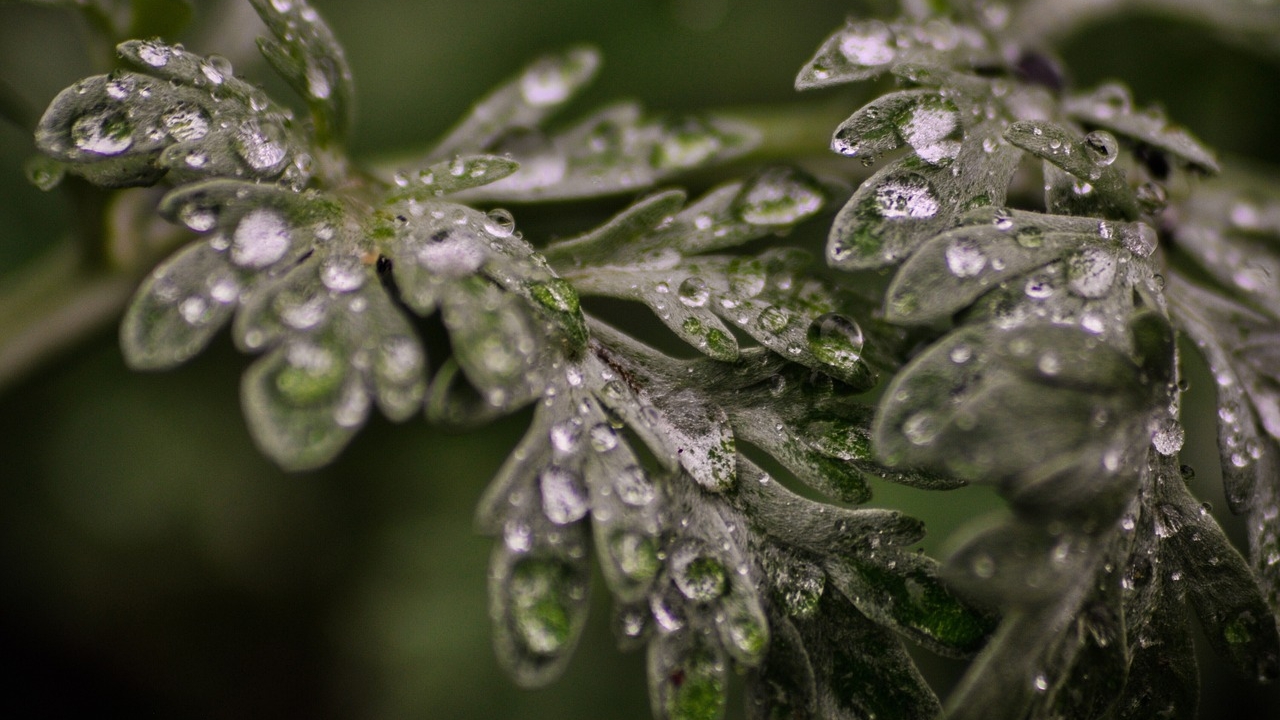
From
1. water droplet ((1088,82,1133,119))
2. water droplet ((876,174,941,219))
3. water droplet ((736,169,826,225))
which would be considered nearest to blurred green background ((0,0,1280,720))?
water droplet ((1088,82,1133,119))

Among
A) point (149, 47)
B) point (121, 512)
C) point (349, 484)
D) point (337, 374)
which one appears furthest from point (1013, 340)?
point (121, 512)

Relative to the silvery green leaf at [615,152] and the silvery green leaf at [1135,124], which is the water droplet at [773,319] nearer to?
the silvery green leaf at [615,152]

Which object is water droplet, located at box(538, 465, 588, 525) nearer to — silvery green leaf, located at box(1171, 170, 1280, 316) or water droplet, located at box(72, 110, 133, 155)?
water droplet, located at box(72, 110, 133, 155)

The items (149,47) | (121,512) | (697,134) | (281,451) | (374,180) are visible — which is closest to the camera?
(281,451)

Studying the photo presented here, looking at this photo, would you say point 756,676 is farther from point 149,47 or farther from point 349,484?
point 349,484

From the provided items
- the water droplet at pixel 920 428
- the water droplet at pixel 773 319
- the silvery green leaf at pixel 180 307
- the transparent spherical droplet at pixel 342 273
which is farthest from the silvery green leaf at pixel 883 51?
the silvery green leaf at pixel 180 307
